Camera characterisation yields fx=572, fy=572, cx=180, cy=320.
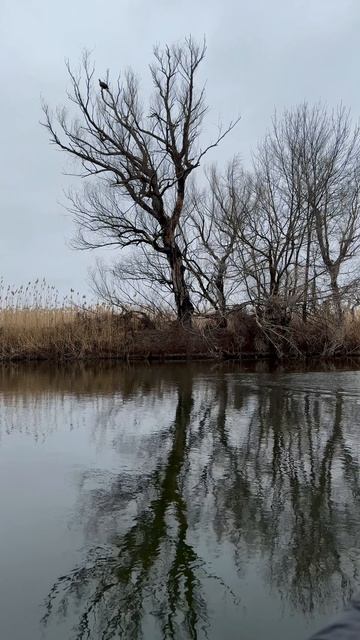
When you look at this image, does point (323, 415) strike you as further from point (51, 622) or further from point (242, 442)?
point (51, 622)

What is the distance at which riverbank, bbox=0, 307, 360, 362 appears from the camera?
19.6m

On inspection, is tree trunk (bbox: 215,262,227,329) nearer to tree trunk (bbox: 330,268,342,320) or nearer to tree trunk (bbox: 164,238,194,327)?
tree trunk (bbox: 164,238,194,327)

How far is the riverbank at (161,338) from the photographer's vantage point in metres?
19.6

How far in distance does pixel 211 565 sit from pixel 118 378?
1067 centimetres

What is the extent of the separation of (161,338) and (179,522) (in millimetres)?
16519

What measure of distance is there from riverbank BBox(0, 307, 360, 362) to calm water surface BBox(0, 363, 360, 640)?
11.3 metres

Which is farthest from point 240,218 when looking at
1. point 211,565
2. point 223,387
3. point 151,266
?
point 211,565

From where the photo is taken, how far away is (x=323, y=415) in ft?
25.5

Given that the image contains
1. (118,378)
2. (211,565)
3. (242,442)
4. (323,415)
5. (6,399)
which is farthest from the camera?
(118,378)

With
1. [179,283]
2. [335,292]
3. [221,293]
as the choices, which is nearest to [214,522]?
[335,292]

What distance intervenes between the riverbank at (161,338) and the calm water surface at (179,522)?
11.3 m

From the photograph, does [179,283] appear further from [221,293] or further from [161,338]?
[161,338]

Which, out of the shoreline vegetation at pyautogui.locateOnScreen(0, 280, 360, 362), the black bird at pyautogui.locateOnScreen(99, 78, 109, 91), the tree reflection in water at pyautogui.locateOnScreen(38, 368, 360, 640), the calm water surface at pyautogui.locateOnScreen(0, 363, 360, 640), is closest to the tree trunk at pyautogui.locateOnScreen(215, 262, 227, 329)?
the shoreline vegetation at pyautogui.locateOnScreen(0, 280, 360, 362)

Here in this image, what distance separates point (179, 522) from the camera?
401 cm
